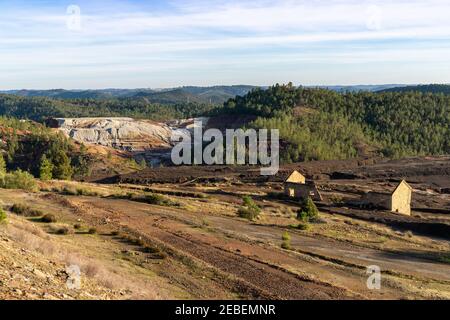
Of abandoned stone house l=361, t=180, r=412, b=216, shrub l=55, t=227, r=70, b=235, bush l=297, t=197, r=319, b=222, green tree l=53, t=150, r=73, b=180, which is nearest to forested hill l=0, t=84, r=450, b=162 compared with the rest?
green tree l=53, t=150, r=73, b=180

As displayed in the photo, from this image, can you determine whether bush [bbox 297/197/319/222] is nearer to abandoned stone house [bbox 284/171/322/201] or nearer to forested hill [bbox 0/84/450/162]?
abandoned stone house [bbox 284/171/322/201]

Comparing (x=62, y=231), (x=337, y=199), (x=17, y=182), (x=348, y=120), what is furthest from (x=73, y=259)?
(x=348, y=120)

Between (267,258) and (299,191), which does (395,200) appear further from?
(267,258)

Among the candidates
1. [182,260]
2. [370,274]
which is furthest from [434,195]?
[182,260]

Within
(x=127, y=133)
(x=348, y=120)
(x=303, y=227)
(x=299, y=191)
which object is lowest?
(x=299, y=191)
